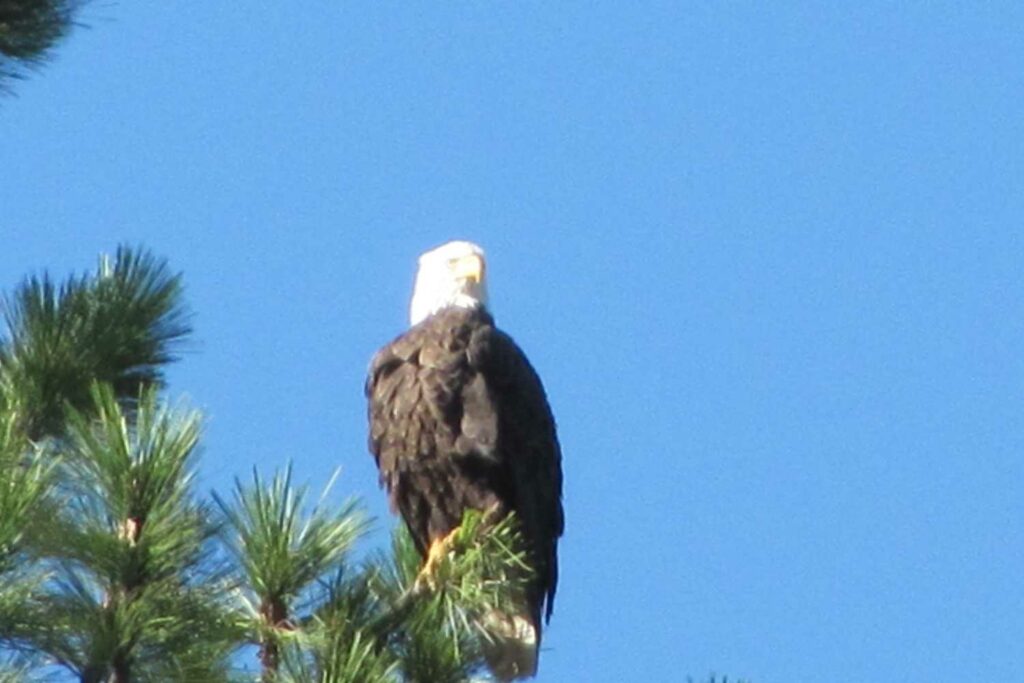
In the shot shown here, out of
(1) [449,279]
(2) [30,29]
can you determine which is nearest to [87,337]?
(2) [30,29]

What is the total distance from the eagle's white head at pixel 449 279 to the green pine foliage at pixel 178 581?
2558 mm

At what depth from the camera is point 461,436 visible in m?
5.76

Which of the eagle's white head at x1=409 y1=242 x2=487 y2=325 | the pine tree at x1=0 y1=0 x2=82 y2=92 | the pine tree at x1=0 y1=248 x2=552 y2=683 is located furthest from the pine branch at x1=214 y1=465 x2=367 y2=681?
the eagle's white head at x1=409 y1=242 x2=487 y2=325

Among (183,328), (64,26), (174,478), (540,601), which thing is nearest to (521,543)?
(540,601)

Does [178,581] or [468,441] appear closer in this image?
[178,581]

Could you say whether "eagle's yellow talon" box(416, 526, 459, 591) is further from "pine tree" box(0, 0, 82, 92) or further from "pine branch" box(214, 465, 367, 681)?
"pine tree" box(0, 0, 82, 92)

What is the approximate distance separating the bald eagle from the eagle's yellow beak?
0.69 metres

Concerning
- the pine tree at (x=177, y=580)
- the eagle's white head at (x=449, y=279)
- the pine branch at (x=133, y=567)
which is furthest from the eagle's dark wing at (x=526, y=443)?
the pine branch at (x=133, y=567)

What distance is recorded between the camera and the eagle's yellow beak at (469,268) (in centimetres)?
670

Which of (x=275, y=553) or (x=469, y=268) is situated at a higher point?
(x=469, y=268)

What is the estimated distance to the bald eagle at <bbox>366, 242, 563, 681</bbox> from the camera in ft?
18.8

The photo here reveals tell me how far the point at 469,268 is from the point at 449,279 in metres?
0.06

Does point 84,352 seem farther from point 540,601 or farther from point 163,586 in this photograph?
point 540,601

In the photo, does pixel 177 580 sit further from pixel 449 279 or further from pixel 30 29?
pixel 449 279
